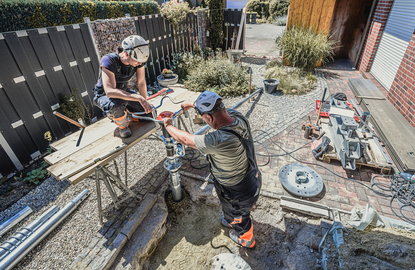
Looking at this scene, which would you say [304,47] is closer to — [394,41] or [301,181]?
[394,41]

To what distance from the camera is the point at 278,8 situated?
821 inches

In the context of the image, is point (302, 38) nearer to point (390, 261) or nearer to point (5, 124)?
point (390, 261)

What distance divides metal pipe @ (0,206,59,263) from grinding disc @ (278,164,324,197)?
381 cm

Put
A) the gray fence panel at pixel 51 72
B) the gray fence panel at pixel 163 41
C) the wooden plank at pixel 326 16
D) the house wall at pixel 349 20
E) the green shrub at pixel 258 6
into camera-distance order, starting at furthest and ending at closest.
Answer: the green shrub at pixel 258 6
the house wall at pixel 349 20
the wooden plank at pixel 326 16
the gray fence panel at pixel 163 41
the gray fence panel at pixel 51 72

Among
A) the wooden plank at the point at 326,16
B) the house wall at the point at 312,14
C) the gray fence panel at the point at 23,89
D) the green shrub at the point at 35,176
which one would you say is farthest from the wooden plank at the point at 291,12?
the green shrub at the point at 35,176

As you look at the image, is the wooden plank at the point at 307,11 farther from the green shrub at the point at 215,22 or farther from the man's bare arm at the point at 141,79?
the man's bare arm at the point at 141,79

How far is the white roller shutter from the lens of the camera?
593 centimetres

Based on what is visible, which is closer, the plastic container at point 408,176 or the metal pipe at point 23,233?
the metal pipe at point 23,233

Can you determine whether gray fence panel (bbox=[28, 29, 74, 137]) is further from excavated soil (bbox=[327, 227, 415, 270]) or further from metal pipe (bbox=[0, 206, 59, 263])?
excavated soil (bbox=[327, 227, 415, 270])

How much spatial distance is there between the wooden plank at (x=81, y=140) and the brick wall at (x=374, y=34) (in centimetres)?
930

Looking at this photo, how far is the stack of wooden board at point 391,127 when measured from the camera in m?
3.76

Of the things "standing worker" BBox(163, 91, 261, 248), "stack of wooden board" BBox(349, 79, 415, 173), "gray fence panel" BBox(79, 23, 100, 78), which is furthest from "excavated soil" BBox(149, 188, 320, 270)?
"gray fence panel" BBox(79, 23, 100, 78)

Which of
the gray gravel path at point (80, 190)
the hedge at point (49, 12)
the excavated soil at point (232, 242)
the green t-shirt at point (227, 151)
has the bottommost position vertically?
the excavated soil at point (232, 242)

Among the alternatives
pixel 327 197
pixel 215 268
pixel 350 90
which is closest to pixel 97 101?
pixel 215 268
